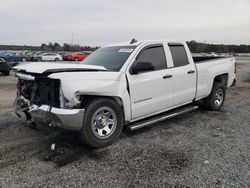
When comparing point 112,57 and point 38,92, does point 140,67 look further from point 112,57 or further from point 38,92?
point 38,92

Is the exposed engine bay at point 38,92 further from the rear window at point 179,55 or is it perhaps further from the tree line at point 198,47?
the tree line at point 198,47

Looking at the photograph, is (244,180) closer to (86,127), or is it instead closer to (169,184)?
(169,184)

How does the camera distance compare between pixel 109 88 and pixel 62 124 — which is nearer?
pixel 62 124

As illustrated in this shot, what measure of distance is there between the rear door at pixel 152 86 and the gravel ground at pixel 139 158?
526mm

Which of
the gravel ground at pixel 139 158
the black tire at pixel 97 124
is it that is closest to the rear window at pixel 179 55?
the gravel ground at pixel 139 158

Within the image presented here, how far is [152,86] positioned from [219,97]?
9.90ft

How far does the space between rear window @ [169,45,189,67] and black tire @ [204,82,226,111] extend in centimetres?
149

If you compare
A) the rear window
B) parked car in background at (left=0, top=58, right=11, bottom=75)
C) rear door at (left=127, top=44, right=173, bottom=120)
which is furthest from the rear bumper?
parked car in background at (left=0, top=58, right=11, bottom=75)

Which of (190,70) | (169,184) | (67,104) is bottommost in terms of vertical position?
(169,184)

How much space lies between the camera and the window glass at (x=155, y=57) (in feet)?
17.5

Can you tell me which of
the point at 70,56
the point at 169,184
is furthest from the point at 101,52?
the point at 70,56

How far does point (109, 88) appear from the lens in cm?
453

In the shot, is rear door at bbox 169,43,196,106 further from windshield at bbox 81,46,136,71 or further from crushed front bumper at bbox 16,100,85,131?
crushed front bumper at bbox 16,100,85,131

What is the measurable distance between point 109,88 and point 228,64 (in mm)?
4397
